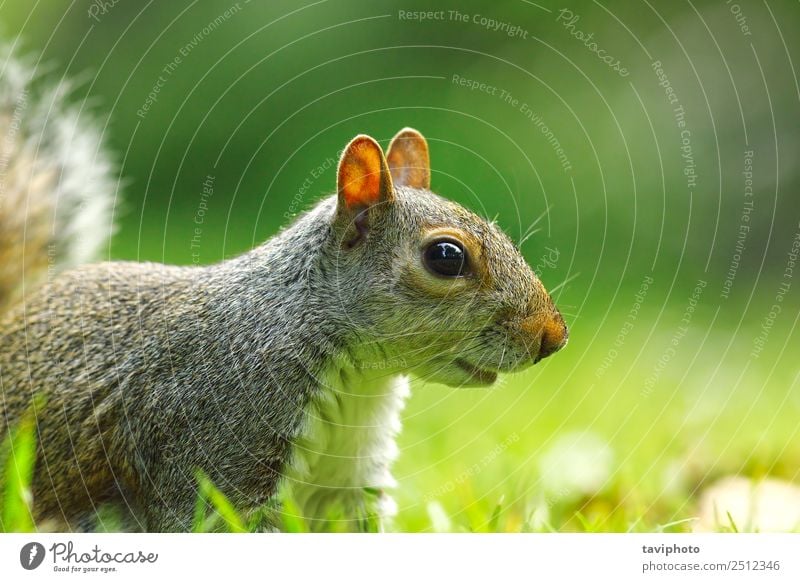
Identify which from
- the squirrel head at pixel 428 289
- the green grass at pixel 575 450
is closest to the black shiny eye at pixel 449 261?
the squirrel head at pixel 428 289

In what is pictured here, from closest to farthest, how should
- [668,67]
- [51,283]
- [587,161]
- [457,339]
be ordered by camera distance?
[457,339] → [51,283] → [668,67] → [587,161]

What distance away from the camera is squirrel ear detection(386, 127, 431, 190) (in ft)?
5.20

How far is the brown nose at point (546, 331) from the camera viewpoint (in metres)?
1.31

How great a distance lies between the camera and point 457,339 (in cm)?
131

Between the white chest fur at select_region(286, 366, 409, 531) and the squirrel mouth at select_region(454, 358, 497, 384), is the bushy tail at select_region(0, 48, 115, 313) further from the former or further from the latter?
the squirrel mouth at select_region(454, 358, 497, 384)

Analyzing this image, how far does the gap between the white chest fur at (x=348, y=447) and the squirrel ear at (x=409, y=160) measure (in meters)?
0.36

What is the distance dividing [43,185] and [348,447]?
86 centimetres

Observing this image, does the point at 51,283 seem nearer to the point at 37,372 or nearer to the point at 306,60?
the point at 37,372

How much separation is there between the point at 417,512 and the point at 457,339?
19.8 inches

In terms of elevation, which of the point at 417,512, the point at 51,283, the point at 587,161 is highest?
the point at 587,161

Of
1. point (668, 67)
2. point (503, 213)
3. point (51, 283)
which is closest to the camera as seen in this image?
point (51, 283)

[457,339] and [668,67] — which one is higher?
[668,67]

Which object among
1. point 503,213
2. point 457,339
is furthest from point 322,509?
point 503,213
